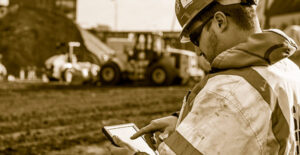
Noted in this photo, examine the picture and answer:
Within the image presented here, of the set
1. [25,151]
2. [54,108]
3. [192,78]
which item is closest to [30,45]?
[192,78]

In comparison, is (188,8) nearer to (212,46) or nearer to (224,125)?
(212,46)

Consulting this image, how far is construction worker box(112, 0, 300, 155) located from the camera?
3.75ft

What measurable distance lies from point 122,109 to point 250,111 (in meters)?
7.09

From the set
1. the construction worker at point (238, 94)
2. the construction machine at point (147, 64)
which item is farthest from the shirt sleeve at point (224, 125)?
the construction machine at point (147, 64)

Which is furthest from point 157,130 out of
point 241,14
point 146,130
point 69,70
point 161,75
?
point 69,70

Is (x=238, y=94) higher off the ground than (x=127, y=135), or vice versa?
(x=238, y=94)

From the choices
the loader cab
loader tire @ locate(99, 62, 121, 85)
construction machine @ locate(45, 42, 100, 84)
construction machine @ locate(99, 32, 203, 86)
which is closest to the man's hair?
construction machine @ locate(99, 32, 203, 86)

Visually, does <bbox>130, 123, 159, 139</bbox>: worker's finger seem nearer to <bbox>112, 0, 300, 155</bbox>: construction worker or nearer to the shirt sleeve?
<bbox>112, 0, 300, 155</bbox>: construction worker

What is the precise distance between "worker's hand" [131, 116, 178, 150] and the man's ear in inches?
18.4

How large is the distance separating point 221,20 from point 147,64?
15.1m

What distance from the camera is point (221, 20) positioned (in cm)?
126

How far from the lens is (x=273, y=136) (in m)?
1.18

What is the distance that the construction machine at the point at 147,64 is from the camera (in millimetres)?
15570

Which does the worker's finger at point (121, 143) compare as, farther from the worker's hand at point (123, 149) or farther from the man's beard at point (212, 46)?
the man's beard at point (212, 46)
